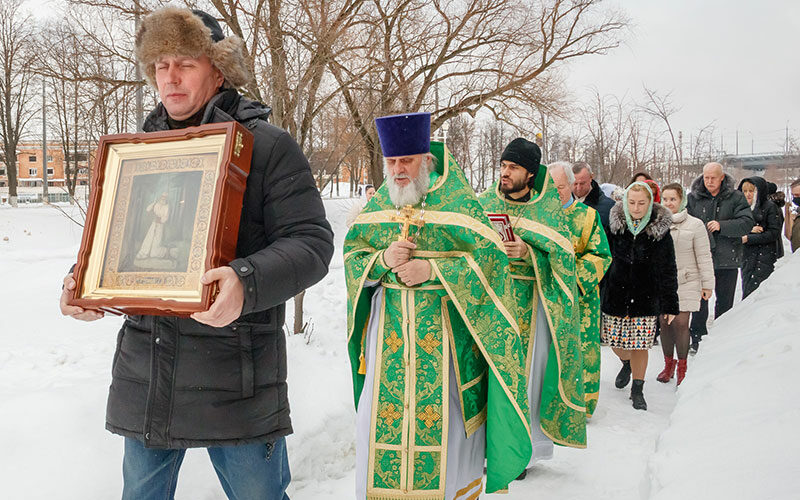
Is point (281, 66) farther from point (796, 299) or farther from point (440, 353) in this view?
point (796, 299)

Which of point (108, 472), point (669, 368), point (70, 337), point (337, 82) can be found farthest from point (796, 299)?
point (70, 337)

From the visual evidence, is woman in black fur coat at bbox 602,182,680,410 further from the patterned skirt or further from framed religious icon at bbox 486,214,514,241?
framed religious icon at bbox 486,214,514,241

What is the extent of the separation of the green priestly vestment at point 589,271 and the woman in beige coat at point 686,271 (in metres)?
1.61

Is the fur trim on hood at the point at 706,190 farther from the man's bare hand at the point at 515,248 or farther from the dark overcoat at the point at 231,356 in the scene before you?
the dark overcoat at the point at 231,356

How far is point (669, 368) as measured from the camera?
6438 mm

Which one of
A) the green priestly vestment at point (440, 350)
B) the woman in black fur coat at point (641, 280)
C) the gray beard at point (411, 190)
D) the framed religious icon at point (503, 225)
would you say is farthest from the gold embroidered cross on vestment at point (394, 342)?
the woman in black fur coat at point (641, 280)

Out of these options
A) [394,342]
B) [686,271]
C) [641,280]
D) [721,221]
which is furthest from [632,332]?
[394,342]

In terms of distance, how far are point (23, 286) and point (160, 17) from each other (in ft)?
29.4

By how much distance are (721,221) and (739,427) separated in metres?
5.55

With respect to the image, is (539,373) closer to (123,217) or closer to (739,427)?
(739,427)

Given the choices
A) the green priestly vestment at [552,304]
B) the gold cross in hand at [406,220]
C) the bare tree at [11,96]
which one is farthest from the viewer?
the bare tree at [11,96]

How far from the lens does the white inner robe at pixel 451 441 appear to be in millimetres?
2986

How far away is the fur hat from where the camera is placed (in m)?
1.87

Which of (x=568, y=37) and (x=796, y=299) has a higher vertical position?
(x=568, y=37)
